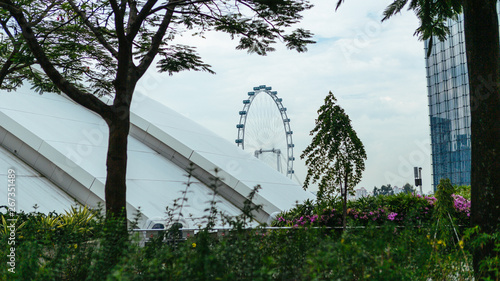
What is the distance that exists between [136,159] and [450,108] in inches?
2343

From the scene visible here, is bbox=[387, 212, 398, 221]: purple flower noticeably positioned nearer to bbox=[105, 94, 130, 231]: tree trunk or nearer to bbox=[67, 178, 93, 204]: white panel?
bbox=[105, 94, 130, 231]: tree trunk

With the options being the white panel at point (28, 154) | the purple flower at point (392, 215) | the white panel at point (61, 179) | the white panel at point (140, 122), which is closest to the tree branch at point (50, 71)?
the purple flower at point (392, 215)

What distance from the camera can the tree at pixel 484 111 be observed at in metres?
5.73

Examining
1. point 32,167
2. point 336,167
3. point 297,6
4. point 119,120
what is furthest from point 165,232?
point 32,167

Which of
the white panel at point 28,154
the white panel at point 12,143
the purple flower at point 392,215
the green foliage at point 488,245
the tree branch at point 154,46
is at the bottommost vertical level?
the purple flower at point 392,215

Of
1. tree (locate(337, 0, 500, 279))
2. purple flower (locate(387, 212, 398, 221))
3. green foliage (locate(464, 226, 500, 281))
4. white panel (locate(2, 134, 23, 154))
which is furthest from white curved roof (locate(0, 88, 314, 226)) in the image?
green foliage (locate(464, 226, 500, 281))

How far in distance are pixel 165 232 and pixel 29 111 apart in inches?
534

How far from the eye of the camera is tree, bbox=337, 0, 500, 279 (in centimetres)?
573

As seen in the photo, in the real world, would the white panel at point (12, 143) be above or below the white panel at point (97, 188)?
above

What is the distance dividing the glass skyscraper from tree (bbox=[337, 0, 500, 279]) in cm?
6261

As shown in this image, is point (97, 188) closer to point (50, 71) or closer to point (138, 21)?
point (50, 71)

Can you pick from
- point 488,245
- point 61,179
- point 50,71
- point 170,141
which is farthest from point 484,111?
point 170,141

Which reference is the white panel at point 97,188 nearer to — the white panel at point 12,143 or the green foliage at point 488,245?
the white panel at point 12,143

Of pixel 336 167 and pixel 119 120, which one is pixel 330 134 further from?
pixel 119 120
